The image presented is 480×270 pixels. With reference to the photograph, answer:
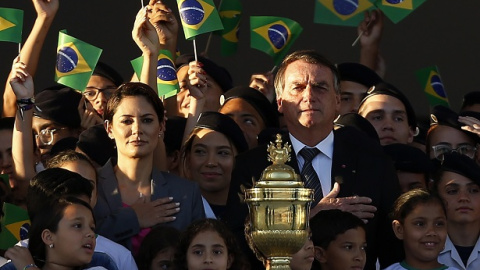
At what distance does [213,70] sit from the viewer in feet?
33.3

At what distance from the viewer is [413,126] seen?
9.70 meters

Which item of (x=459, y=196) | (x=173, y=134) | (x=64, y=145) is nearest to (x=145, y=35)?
(x=173, y=134)

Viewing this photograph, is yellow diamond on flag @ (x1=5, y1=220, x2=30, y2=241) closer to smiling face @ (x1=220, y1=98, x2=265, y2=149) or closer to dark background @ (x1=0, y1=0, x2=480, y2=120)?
smiling face @ (x1=220, y1=98, x2=265, y2=149)

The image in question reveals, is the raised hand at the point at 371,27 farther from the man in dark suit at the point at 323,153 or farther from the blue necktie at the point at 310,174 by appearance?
the blue necktie at the point at 310,174

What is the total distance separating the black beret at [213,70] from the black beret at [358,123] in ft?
4.01

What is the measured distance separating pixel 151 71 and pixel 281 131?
0.87 metres

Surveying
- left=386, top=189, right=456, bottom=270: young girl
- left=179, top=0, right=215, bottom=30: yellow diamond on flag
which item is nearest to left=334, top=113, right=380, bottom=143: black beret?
left=386, top=189, right=456, bottom=270: young girl

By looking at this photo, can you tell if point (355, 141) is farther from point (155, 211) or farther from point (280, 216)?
point (280, 216)

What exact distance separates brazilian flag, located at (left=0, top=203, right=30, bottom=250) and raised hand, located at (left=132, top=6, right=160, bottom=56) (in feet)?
4.36

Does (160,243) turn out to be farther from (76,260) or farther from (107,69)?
(107,69)

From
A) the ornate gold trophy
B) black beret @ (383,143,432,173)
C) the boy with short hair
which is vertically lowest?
the ornate gold trophy

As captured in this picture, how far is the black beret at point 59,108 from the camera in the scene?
942cm

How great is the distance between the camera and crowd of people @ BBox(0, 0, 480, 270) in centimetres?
770

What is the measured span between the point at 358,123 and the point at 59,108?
5.74 feet
